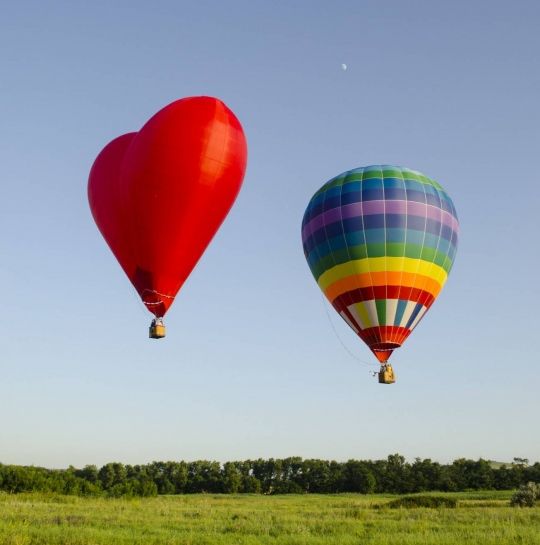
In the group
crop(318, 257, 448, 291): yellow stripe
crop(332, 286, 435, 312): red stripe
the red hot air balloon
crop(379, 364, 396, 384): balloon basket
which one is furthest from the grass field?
crop(318, 257, 448, 291): yellow stripe

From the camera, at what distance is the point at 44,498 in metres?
45.3

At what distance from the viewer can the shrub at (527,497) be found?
36625mm

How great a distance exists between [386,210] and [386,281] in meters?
3.12

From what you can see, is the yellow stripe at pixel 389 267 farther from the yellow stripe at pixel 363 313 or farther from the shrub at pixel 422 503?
the shrub at pixel 422 503

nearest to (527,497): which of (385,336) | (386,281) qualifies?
(385,336)

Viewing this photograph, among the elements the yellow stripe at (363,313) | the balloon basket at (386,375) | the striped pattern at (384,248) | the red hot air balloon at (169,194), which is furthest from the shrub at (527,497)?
the red hot air balloon at (169,194)

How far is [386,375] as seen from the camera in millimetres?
26547

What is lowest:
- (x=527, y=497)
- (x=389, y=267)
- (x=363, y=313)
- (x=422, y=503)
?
(x=422, y=503)

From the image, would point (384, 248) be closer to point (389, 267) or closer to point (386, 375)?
point (389, 267)

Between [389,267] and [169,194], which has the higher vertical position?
[389,267]

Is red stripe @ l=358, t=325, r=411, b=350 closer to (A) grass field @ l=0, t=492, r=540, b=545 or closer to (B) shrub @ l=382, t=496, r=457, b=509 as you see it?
(A) grass field @ l=0, t=492, r=540, b=545

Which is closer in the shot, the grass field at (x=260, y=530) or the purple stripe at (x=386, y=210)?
the grass field at (x=260, y=530)

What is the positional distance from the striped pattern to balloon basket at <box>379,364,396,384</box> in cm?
70

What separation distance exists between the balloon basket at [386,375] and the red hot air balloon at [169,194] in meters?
9.82
